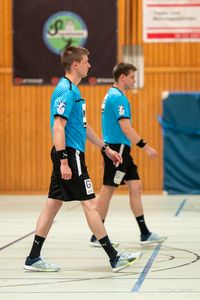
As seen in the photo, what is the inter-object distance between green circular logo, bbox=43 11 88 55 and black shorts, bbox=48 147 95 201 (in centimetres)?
969

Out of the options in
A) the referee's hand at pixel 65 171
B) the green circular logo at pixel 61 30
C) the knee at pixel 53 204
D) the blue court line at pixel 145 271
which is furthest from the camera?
the green circular logo at pixel 61 30

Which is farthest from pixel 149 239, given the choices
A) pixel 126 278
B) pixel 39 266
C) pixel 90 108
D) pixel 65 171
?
pixel 90 108

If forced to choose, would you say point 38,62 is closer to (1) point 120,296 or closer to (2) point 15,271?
(2) point 15,271

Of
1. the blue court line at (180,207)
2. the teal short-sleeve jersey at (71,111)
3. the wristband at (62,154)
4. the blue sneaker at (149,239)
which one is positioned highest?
the teal short-sleeve jersey at (71,111)

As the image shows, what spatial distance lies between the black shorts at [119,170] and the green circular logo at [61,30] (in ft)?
26.8

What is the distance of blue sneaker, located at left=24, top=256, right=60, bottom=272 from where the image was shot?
5.45 m

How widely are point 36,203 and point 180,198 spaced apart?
2.85 metres

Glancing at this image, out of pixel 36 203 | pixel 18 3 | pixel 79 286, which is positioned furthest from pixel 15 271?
pixel 18 3

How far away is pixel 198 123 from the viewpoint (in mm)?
14234

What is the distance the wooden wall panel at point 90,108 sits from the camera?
1467 centimetres

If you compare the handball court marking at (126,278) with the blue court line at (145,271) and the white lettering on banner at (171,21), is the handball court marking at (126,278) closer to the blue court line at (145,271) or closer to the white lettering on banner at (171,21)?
the blue court line at (145,271)

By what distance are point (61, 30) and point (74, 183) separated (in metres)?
10.0

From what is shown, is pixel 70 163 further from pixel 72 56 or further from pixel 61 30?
pixel 61 30

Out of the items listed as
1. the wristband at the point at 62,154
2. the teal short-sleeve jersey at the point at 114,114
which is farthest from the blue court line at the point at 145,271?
the teal short-sleeve jersey at the point at 114,114
